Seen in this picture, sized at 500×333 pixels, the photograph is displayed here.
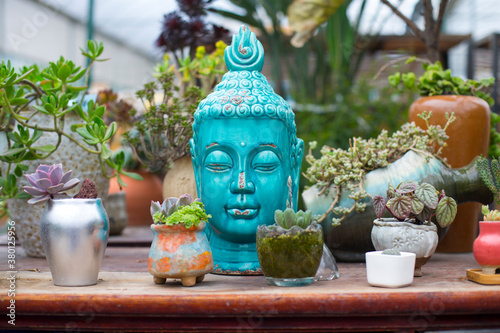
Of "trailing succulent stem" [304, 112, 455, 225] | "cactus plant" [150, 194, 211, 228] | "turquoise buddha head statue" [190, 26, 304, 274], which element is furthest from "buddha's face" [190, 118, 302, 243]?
"trailing succulent stem" [304, 112, 455, 225]

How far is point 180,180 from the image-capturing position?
191 centimetres

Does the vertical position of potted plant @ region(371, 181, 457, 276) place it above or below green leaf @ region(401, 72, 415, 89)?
below

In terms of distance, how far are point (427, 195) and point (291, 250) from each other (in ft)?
1.33

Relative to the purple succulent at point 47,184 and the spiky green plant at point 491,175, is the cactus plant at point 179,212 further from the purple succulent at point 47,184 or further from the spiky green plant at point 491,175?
the spiky green plant at point 491,175

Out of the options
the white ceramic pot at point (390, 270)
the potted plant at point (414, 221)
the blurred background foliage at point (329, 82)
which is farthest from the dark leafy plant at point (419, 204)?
the blurred background foliage at point (329, 82)

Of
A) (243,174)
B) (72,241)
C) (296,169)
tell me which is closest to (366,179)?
(296,169)

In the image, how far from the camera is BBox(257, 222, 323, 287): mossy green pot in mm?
1237

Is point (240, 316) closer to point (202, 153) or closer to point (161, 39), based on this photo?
point (202, 153)

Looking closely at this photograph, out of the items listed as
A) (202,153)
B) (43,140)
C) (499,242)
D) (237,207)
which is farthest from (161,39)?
(499,242)

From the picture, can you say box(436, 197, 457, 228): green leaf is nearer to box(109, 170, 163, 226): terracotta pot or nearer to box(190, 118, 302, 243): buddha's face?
box(190, 118, 302, 243): buddha's face

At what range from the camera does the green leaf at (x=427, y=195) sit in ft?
4.36

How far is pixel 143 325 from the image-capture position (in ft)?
3.79

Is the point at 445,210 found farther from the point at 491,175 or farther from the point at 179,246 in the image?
the point at 179,246

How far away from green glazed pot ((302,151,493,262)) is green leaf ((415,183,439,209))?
0.75ft
